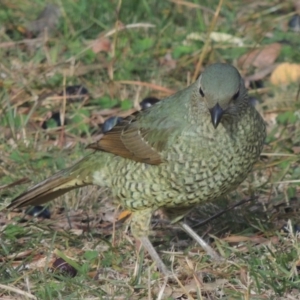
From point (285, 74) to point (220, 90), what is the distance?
292 cm

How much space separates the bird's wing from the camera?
5.64 m

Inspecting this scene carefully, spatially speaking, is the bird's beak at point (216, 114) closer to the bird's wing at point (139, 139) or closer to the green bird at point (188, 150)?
the green bird at point (188, 150)

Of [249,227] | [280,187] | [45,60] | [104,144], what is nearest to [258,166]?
[280,187]

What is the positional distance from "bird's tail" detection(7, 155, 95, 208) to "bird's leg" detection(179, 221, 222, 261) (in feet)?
2.11

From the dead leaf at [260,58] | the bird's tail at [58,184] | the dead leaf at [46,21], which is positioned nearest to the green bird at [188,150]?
the bird's tail at [58,184]

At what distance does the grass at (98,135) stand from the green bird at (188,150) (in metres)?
0.30

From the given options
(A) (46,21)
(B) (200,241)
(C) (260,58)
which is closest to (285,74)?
(C) (260,58)

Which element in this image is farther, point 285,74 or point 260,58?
point 260,58

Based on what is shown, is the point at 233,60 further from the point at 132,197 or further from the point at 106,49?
the point at 132,197

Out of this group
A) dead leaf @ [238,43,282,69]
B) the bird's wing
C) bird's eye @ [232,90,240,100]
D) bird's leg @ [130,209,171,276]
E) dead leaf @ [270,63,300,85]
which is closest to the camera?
bird's eye @ [232,90,240,100]

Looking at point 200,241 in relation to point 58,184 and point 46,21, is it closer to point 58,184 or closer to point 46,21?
point 58,184

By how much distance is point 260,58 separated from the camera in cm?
846

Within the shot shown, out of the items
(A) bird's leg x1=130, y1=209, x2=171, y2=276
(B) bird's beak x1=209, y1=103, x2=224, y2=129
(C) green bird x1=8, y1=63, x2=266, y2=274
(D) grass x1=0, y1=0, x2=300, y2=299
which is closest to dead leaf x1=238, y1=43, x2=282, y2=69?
(D) grass x1=0, y1=0, x2=300, y2=299

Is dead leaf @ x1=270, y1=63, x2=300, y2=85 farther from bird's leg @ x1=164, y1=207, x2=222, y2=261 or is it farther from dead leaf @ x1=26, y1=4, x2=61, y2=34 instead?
bird's leg @ x1=164, y1=207, x2=222, y2=261
